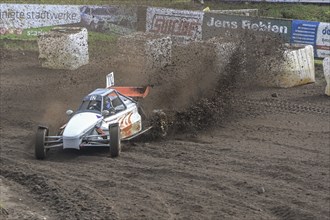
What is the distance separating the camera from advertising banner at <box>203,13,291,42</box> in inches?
789

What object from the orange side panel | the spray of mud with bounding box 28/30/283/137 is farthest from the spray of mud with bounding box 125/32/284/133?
the orange side panel

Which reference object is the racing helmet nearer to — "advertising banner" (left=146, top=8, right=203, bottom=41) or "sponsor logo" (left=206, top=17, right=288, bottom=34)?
"sponsor logo" (left=206, top=17, right=288, bottom=34)

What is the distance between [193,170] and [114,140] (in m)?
1.68

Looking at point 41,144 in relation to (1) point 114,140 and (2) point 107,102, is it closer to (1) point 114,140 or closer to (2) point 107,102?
(1) point 114,140

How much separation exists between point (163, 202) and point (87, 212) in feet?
A: 3.71

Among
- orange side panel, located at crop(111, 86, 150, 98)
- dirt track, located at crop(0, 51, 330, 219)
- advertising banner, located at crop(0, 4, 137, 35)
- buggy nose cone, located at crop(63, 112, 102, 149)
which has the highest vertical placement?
advertising banner, located at crop(0, 4, 137, 35)

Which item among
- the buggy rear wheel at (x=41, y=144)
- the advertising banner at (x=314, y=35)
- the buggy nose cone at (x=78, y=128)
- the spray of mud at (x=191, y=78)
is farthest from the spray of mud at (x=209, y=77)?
the buggy rear wheel at (x=41, y=144)

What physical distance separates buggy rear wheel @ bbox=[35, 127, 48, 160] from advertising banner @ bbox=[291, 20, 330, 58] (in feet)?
34.1

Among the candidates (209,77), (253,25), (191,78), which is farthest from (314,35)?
(191,78)

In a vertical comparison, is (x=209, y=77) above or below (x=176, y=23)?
below

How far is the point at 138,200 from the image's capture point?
9.52 metres

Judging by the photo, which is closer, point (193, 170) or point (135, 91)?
point (193, 170)

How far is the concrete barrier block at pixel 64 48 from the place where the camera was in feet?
64.0

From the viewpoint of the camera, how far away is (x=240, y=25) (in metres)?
20.7
